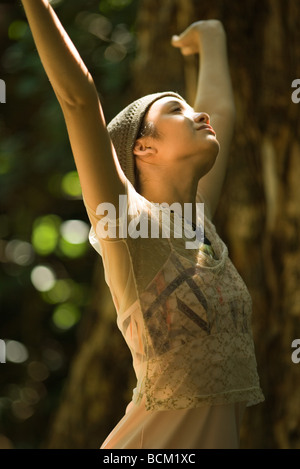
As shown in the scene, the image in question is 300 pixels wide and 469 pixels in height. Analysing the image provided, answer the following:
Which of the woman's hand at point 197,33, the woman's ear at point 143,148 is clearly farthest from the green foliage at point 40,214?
the woman's ear at point 143,148

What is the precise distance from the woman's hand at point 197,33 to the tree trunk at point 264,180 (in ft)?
3.45

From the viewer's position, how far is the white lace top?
5.18ft

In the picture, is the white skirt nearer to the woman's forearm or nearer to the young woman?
the young woman

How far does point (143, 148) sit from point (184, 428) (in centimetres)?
64

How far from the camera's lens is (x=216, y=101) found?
6.86ft

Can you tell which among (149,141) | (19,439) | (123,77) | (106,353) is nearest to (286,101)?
(123,77)

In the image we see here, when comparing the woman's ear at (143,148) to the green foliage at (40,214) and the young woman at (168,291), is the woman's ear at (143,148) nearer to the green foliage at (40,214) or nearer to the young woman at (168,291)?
the young woman at (168,291)

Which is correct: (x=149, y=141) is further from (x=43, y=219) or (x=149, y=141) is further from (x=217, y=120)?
(x=43, y=219)

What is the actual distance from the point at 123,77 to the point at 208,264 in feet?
8.91

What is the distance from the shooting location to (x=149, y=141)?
177cm

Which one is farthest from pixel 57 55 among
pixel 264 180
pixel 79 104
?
pixel 264 180

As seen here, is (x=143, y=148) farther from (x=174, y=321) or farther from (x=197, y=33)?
(x=197, y=33)

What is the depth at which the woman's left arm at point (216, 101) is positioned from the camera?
208 cm

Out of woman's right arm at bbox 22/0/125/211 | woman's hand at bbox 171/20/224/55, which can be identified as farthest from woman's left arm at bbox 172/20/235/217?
woman's right arm at bbox 22/0/125/211
